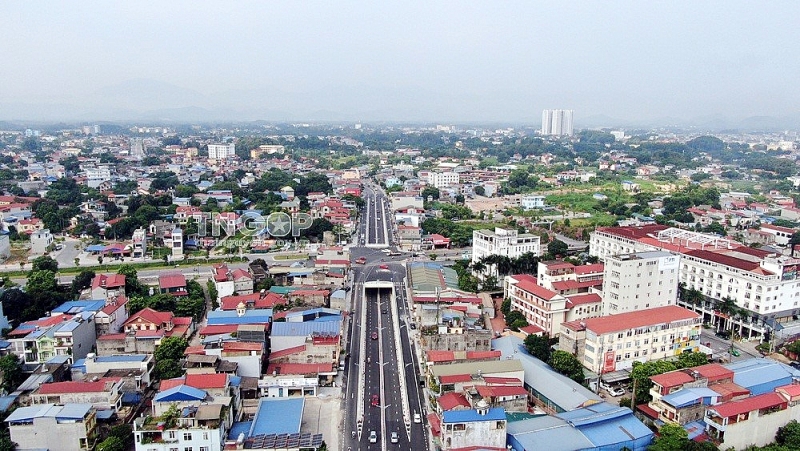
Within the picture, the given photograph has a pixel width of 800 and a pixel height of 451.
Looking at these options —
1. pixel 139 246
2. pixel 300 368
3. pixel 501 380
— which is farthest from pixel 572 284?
pixel 139 246

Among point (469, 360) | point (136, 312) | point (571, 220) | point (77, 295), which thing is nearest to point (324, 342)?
point (469, 360)

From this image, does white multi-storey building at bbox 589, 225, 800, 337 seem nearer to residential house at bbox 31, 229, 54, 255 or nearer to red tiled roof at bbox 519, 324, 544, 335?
red tiled roof at bbox 519, 324, 544, 335

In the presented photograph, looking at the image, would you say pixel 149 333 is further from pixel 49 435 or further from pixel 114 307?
pixel 49 435

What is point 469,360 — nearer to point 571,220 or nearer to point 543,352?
point 543,352

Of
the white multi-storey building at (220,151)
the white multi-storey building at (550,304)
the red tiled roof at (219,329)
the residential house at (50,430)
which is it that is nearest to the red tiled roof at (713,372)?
the white multi-storey building at (550,304)

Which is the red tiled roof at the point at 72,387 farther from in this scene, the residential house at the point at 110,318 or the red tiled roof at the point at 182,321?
the red tiled roof at the point at 182,321

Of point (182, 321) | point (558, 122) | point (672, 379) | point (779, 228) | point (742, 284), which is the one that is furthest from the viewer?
point (558, 122)
